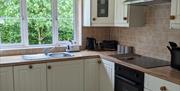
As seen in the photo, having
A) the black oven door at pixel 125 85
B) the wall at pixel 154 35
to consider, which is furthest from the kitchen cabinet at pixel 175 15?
the black oven door at pixel 125 85

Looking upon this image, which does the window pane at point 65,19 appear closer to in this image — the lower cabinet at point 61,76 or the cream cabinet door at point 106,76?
the lower cabinet at point 61,76

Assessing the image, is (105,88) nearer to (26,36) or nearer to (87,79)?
(87,79)

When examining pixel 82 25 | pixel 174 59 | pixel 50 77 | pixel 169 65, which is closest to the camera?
pixel 174 59

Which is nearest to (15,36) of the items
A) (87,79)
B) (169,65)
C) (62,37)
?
(62,37)

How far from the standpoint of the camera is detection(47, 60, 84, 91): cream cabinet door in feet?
8.81

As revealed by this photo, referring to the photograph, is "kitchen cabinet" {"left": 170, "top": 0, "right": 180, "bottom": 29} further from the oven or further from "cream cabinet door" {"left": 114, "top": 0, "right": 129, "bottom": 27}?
"cream cabinet door" {"left": 114, "top": 0, "right": 129, "bottom": 27}

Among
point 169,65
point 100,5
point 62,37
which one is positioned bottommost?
point 169,65

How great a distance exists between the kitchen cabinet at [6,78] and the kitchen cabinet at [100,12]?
134 cm

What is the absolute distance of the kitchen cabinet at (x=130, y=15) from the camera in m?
2.73

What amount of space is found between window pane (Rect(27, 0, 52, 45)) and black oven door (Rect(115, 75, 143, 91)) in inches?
53.2

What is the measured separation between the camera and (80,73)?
2863mm

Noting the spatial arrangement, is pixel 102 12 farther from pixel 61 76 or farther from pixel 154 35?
pixel 61 76

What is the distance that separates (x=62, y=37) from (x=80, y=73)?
817 mm

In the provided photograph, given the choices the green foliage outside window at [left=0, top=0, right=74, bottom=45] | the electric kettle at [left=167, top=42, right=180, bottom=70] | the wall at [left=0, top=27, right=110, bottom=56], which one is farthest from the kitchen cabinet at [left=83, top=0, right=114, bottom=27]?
the electric kettle at [left=167, top=42, right=180, bottom=70]
